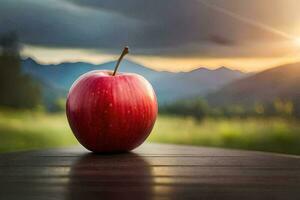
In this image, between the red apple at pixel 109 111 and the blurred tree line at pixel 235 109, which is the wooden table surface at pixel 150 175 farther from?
the blurred tree line at pixel 235 109

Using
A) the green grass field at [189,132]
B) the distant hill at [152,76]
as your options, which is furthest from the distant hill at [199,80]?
the green grass field at [189,132]

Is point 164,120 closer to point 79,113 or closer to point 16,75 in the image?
point 16,75

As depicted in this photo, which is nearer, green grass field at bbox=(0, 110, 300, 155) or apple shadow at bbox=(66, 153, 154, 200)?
apple shadow at bbox=(66, 153, 154, 200)

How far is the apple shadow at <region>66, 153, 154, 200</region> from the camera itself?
0.69 m

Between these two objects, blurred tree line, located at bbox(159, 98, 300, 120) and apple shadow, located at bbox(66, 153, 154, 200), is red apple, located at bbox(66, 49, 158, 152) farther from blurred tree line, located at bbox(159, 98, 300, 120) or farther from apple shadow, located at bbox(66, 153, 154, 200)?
blurred tree line, located at bbox(159, 98, 300, 120)

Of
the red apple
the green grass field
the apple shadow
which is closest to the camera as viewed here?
the apple shadow

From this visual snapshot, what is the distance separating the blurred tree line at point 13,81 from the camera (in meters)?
1.85

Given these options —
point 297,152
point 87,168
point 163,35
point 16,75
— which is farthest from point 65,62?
point 87,168

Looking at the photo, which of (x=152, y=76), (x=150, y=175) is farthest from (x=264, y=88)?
(x=150, y=175)

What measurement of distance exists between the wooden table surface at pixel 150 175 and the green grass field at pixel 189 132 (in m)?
0.64

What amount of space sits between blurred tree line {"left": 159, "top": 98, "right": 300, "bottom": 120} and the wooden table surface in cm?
64

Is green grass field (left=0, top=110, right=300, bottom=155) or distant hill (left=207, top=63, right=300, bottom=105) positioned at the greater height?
distant hill (left=207, top=63, right=300, bottom=105)

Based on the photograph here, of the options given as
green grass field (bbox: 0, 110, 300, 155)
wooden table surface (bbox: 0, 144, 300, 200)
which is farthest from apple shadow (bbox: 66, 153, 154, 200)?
green grass field (bbox: 0, 110, 300, 155)

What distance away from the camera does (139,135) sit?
1.21m
